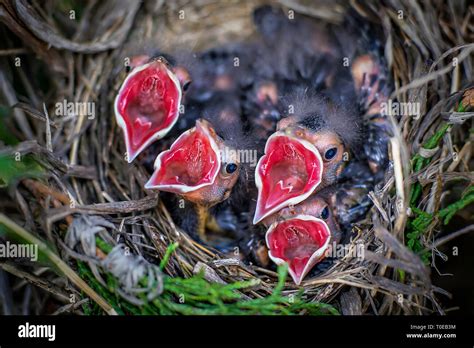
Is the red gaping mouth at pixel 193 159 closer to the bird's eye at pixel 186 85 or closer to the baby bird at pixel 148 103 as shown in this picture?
the baby bird at pixel 148 103

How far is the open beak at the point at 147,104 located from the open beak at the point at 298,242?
0.40m

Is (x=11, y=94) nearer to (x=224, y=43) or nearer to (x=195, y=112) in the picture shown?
(x=195, y=112)

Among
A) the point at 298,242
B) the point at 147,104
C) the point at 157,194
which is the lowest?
A: the point at 298,242

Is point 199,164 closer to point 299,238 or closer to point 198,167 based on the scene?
point 198,167

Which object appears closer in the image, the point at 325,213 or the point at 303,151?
the point at 303,151

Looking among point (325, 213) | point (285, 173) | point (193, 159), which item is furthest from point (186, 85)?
point (325, 213)

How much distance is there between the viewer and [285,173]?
1485mm

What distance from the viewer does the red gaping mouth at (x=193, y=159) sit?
1448 mm

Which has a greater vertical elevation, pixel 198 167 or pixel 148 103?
pixel 148 103

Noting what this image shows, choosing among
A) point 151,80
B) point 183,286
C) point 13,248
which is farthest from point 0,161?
point 183,286

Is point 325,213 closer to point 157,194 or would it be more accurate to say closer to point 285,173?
→ point 285,173

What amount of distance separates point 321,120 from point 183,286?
565mm

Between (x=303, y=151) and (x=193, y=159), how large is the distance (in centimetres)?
29

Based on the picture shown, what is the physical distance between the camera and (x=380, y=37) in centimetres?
176
